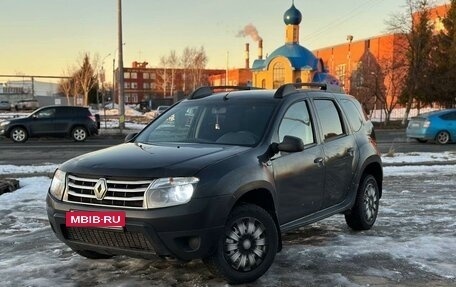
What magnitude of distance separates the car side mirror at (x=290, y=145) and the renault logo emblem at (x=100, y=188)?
1.71 m

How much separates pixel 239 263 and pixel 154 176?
114cm

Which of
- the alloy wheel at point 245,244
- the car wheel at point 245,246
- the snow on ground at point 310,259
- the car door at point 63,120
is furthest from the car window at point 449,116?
the alloy wheel at point 245,244

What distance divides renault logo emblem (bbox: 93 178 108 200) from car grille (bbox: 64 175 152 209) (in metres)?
0.02

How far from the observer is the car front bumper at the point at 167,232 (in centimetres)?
→ 439

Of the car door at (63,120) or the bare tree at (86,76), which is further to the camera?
the bare tree at (86,76)

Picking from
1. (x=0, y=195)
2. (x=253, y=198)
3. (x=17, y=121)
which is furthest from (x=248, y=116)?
(x=17, y=121)

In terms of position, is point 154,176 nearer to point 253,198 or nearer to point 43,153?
point 253,198

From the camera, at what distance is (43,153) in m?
18.7

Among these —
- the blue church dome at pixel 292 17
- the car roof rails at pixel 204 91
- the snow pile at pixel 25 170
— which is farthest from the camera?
the blue church dome at pixel 292 17

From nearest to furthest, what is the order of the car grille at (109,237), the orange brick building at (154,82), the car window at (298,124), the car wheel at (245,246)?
the car grille at (109,237)
the car wheel at (245,246)
the car window at (298,124)
the orange brick building at (154,82)

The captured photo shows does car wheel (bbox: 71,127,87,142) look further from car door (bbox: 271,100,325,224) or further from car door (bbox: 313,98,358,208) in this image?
car door (bbox: 271,100,325,224)

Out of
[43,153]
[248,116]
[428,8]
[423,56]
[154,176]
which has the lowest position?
[43,153]

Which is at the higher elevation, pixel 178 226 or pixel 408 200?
pixel 178 226

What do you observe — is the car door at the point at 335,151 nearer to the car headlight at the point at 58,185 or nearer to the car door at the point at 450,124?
the car headlight at the point at 58,185
